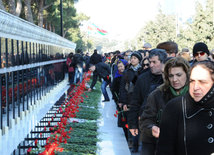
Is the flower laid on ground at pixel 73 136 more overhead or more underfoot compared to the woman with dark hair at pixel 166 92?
more underfoot

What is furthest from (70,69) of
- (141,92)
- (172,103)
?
(172,103)

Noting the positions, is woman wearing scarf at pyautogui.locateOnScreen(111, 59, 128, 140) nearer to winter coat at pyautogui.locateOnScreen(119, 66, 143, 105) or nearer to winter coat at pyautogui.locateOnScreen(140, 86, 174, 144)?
winter coat at pyautogui.locateOnScreen(119, 66, 143, 105)

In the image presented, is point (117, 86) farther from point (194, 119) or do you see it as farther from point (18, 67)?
point (194, 119)

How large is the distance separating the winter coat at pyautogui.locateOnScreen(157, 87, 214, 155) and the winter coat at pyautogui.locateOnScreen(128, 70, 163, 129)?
2046mm

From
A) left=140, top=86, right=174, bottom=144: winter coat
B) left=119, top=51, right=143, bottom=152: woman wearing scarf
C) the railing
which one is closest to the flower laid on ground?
the railing

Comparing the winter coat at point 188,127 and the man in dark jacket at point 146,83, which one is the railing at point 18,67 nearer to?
the man in dark jacket at point 146,83

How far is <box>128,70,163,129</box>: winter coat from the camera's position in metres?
5.12

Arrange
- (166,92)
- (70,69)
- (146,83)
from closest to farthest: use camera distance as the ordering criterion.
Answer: (166,92)
(146,83)
(70,69)

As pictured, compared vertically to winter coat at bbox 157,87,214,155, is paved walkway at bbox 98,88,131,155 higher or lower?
lower

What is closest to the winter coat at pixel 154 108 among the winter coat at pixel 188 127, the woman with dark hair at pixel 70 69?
the winter coat at pixel 188 127

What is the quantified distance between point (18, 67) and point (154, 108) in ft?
12.0

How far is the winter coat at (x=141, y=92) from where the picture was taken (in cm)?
512

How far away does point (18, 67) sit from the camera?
24.2ft

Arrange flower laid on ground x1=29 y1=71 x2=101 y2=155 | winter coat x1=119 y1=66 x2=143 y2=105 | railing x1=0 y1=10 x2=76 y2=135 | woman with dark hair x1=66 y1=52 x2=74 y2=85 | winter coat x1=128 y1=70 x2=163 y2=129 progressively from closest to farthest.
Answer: winter coat x1=128 y1=70 x2=163 y2=129
railing x1=0 y1=10 x2=76 y2=135
flower laid on ground x1=29 y1=71 x2=101 y2=155
winter coat x1=119 y1=66 x2=143 y2=105
woman with dark hair x1=66 y1=52 x2=74 y2=85
